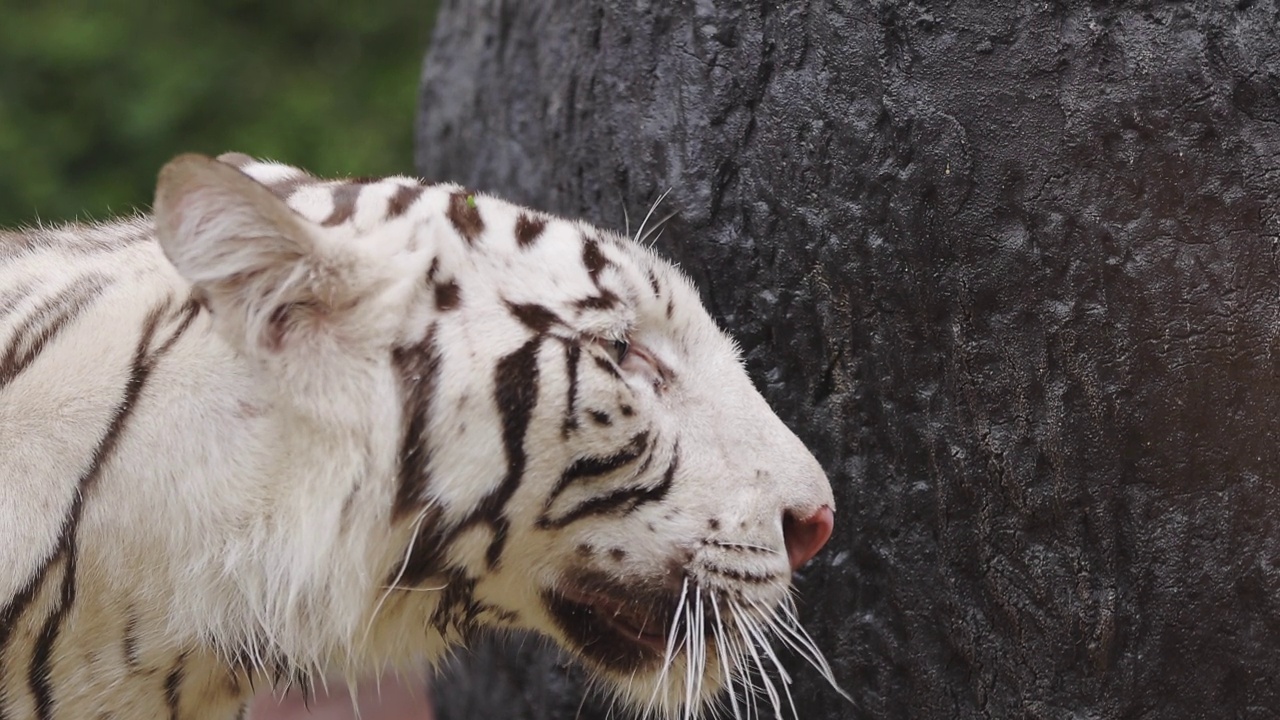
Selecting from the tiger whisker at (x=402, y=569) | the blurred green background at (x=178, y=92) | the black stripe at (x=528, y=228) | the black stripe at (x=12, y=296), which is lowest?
the tiger whisker at (x=402, y=569)

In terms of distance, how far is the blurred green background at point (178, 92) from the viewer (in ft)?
14.4

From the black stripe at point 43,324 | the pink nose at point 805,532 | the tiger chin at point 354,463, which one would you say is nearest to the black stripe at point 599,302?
the tiger chin at point 354,463

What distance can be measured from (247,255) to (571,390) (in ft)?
1.26

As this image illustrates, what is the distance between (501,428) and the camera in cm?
136

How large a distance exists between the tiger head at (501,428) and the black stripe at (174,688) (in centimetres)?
19

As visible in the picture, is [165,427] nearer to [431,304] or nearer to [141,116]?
[431,304]

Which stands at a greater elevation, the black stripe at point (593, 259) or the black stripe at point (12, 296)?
the black stripe at point (593, 259)

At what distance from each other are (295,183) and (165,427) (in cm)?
40

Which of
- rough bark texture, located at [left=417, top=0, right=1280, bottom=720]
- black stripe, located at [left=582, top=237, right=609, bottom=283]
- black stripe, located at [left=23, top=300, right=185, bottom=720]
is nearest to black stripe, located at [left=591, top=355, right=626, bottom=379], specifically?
black stripe, located at [left=582, top=237, right=609, bottom=283]

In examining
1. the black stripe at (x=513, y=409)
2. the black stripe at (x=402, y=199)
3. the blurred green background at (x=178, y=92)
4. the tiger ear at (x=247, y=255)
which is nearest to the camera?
the tiger ear at (x=247, y=255)

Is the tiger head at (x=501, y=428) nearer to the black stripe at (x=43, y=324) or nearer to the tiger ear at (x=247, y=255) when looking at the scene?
the tiger ear at (x=247, y=255)

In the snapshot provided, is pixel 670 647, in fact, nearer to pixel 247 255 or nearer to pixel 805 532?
pixel 805 532

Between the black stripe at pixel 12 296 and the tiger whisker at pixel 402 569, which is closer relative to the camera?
the tiger whisker at pixel 402 569

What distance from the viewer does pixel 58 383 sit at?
140 cm
